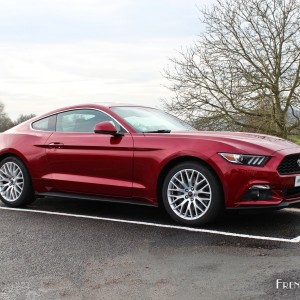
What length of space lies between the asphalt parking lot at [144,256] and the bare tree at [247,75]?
13.9 m

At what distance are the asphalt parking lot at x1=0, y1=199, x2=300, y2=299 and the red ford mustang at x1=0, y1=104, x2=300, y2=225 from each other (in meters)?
0.36

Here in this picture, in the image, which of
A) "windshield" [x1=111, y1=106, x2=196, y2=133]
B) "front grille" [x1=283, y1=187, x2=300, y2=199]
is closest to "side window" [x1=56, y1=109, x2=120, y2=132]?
"windshield" [x1=111, y1=106, x2=196, y2=133]

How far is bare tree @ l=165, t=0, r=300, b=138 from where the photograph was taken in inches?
792

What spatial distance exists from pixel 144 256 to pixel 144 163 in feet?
5.11

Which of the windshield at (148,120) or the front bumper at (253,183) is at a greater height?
the windshield at (148,120)

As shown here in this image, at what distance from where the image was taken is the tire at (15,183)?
719 centimetres

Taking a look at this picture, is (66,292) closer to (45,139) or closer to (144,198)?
(144,198)

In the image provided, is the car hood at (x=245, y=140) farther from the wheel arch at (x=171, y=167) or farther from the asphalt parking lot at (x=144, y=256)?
the asphalt parking lot at (x=144, y=256)

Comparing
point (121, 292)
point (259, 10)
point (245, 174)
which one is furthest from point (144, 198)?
point (259, 10)

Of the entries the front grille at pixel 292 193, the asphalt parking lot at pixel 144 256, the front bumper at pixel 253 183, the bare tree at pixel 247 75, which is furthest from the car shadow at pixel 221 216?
the bare tree at pixel 247 75

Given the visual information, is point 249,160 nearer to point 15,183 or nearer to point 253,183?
point 253,183

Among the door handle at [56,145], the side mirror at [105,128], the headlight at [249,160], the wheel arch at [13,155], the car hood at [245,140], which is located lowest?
the wheel arch at [13,155]

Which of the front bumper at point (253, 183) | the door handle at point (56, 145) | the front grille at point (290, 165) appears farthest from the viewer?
the door handle at point (56, 145)

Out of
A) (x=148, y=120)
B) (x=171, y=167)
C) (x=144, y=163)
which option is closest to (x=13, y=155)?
(x=148, y=120)
